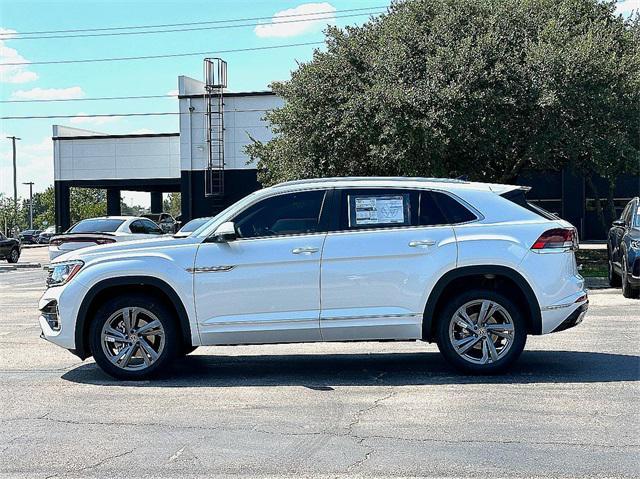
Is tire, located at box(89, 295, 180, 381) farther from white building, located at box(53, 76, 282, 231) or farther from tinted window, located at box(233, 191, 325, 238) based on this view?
white building, located at box(53, 76, 282, 231)

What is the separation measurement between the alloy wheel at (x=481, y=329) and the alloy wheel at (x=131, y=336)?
9.37ft

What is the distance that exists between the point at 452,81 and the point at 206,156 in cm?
2700

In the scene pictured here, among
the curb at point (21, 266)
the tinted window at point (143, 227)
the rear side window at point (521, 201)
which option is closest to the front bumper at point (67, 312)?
the rear side window at point (521, 201)

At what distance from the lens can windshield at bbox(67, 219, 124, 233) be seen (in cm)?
1950

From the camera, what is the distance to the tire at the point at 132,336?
7.55m

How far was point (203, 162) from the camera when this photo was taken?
149 ft

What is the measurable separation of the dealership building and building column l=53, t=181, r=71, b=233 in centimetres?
6

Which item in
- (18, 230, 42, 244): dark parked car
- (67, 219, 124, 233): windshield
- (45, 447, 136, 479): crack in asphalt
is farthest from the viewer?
(18, 230, 42, 244): dark parked car

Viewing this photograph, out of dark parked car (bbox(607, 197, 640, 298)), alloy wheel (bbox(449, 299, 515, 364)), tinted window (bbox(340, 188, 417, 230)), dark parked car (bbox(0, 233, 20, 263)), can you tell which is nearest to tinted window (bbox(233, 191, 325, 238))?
tinted window (bbox(340, 188, 417, 230))

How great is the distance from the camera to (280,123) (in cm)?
2527

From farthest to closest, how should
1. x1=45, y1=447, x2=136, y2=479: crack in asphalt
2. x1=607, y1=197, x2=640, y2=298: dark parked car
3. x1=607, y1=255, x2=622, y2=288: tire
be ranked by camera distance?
x1=607, y1=255, x2=622, y2=288: tire, x1=607, y1=197, x2=640, y2=298: dark parked car, x1=45, y1=447, x2=136, y2=479: crack in asphalt

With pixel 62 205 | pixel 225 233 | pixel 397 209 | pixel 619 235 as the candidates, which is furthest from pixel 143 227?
pixel 62 205

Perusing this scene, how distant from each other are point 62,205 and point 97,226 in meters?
34.6

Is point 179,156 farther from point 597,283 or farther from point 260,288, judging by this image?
point 260,288
